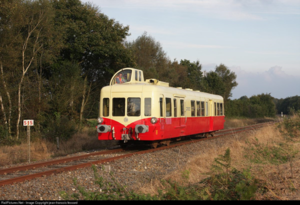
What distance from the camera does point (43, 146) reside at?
731 inches

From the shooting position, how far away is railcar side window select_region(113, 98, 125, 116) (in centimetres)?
1459

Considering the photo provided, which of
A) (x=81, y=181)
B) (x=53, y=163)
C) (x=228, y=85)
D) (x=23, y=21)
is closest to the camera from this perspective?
(x=81, y=181)

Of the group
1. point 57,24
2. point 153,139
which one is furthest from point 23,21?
point 153,139

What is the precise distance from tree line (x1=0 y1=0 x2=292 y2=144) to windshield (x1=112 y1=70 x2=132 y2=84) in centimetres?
739

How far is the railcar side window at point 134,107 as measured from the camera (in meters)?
14.4

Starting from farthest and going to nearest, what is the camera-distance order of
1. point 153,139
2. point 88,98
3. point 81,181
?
1. point 88,98
2. point 153,139
3. point 81,181

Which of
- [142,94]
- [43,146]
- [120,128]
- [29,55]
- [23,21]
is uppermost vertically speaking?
[23,21]

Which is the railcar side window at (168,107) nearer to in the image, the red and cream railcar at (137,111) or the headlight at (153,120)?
the red and cream railcar at (137,111)

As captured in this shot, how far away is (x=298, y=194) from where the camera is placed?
6.72m

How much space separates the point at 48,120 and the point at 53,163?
1384 cm

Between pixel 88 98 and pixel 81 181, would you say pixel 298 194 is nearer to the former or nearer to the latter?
pixel 81 181

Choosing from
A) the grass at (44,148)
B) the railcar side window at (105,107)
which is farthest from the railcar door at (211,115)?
the railcar side window at (105,107)

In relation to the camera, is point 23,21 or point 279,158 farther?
point 23,21

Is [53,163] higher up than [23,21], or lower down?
lower down
